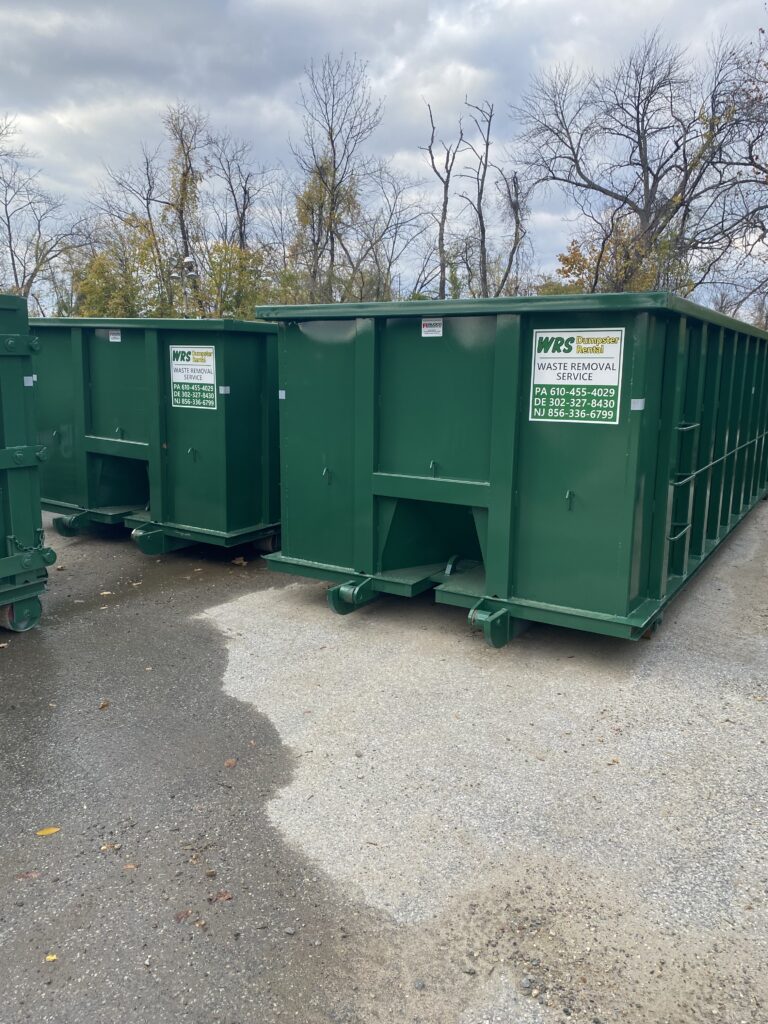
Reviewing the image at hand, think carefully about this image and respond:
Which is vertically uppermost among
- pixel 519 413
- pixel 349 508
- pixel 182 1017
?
pixel 519 413

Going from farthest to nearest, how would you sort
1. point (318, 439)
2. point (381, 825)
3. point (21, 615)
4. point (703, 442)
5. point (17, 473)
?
point (703, 442)
point (318, 439)
point (21, 615)
point (17, 473)
point (381, 825)

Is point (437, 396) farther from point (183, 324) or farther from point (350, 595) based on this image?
point (183, 324)

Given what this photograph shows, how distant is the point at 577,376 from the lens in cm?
502

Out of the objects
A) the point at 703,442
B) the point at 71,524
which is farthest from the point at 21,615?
the point at 703,442

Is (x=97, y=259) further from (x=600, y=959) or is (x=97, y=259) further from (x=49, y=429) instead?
(x=600, y=959)

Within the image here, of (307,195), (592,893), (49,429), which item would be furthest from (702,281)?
(592,893)

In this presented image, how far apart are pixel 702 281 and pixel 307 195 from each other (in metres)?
11.3

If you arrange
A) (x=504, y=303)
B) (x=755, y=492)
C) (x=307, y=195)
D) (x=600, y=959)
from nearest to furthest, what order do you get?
(x=600, y=959) < (x=504, y=303) < (x=755, y=492) < (x=307, y=195)

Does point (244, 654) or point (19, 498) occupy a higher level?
point (19, 498)

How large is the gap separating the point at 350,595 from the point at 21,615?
2.36 metres

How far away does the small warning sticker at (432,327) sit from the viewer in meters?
5.52

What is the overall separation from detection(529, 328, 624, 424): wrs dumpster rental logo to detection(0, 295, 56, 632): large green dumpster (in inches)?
134

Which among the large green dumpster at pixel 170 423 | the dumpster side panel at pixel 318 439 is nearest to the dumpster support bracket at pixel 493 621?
the dumpster side panel at pixel 318 439

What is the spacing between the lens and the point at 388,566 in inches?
240
